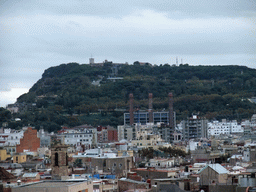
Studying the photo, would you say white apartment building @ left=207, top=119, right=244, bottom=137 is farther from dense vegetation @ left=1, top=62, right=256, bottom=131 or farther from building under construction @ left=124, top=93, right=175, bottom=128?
dense vegetation @ left=1, top=62, right=256, bottom=131

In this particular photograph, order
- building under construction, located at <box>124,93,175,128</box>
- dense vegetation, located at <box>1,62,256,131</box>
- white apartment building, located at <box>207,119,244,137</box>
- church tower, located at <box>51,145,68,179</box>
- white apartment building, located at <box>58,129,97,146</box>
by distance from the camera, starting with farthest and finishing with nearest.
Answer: dense vegetation, located at <box>1,62,256,131</box> < building under construction, located at <box>124,93,175,128</box> < white apartment building, located at <box>207,119,244,137</box> < white apartment building, located at <box>58,129,97,146</box> < church tower, located at <box>51,145,68,179</box>

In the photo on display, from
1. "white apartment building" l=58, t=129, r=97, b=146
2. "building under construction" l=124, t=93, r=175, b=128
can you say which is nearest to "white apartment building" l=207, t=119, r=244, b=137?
"building under construction" l=124, t=93, r=175, b=128

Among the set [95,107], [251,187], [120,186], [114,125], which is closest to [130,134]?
[114,125]

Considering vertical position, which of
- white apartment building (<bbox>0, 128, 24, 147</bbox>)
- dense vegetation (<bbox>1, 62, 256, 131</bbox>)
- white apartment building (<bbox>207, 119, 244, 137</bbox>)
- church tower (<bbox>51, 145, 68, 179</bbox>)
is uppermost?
dense vegetation (<bbox>1, 62, 256, 131</bbox>)

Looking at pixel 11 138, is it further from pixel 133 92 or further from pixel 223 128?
pixel 133 92

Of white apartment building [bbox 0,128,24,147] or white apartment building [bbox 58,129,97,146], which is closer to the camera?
white apartment building [bbox 0,128,24,147]

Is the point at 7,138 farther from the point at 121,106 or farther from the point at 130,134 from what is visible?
the point at 121,106

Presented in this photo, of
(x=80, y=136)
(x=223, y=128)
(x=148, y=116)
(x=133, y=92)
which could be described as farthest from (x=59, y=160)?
(x=133, y=92)

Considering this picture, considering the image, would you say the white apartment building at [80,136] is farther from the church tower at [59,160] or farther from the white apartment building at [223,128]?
the church tower at [59,160]

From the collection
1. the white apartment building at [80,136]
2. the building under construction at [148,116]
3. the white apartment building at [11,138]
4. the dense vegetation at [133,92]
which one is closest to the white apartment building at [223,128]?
the building under construction at [148,116]

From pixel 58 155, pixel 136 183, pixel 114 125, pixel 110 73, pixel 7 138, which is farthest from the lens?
pixel 110 73
